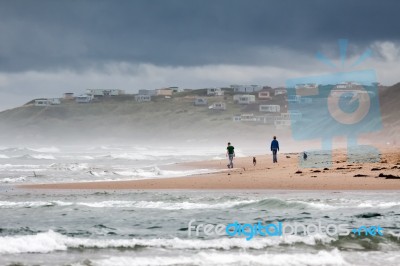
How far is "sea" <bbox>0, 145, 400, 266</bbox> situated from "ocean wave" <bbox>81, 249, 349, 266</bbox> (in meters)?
Answer: 0.02

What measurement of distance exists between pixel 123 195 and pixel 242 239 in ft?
33.8

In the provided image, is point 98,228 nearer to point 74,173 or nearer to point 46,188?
point 46,188

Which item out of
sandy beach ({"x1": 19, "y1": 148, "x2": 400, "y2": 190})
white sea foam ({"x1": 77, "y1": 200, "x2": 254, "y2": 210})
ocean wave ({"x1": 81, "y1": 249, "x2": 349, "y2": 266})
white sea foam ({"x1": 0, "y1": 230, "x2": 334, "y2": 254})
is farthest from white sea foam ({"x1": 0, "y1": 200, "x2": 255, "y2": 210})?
ocean wave ({"x1": 81, "y1": 249, "x2": 349, "y2": 266})

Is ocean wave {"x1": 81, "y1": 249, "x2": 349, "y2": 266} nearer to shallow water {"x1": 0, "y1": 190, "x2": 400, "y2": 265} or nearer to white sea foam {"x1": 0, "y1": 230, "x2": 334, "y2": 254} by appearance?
shallow water {"x1": 0, "y1": 190, "x2": 400, "y2": 265}

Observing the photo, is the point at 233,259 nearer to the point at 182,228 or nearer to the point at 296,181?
the point at 182,228

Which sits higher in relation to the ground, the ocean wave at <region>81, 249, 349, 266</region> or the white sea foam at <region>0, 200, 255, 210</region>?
the white sea foam at <region>0, 200, 255, 210</region>

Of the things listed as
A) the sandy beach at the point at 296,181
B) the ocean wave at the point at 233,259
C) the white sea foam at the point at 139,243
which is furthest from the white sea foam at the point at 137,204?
the ocean wave at the point at 233,259

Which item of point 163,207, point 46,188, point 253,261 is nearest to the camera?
point 253,261

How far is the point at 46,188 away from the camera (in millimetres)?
26484

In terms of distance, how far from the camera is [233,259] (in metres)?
11.1

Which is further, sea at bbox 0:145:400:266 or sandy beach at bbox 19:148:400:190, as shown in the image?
sandy beach at bbox 19:148:400:190

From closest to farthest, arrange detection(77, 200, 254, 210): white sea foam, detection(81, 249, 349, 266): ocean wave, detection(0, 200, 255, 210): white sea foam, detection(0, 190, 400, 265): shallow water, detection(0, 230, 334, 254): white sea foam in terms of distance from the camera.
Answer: detection(81, 249, 349, 266): ocean wave → detection(0, 190, 400, 265): shallow water → detection(0, 230, 334, 254): white sea foam → detection(77, 200, 254, 210): white sea foam → detection(0, 200, 255, 210): white sea foam

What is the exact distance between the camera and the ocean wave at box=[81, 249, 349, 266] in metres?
10.9

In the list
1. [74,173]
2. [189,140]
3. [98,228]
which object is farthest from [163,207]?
[189,140]
